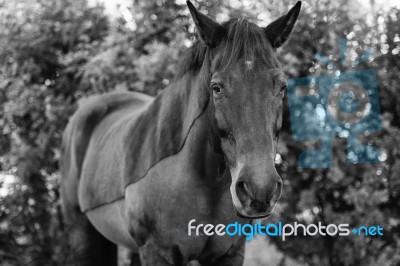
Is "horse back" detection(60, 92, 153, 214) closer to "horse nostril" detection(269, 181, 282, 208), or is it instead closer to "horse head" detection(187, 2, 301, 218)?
"horse head" detection(187, 2, 301, 218)

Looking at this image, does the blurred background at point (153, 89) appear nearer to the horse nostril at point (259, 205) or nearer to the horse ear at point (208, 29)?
the horse ear at point (208, 29)

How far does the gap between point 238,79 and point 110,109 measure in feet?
7.04

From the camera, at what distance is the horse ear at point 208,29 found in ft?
6.80

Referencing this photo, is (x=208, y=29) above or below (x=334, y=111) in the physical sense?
above

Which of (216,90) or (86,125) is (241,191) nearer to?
(216,90)

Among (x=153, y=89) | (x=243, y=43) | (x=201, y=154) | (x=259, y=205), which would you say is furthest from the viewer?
(x=153, y=89)

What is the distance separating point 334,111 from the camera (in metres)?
3.45

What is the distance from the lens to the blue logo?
3391mm

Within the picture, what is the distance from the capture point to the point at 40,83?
497 centimetres

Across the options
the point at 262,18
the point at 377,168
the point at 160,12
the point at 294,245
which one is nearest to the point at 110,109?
the point at 160,12

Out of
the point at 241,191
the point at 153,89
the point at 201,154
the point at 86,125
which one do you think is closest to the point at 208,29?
the point at 201,154

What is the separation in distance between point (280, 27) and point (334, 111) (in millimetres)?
1494

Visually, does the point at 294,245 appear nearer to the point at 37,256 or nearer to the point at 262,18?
the point at 262,18

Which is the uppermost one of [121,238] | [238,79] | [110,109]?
[238,79]
